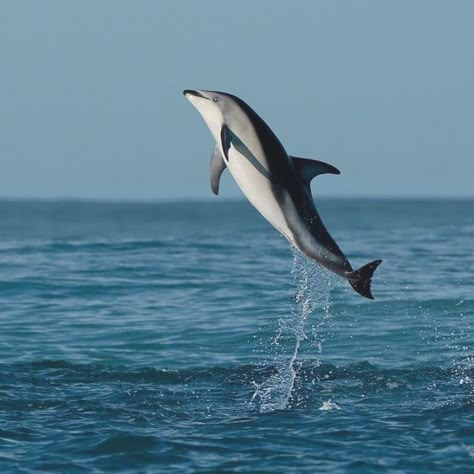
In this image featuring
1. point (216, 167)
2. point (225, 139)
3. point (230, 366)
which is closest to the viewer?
point (225, 139)

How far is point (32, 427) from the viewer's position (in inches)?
506

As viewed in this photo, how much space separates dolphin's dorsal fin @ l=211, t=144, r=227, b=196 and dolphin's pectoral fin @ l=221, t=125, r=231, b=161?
0.38m

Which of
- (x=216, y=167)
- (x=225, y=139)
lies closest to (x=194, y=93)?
(x=225, y=139)

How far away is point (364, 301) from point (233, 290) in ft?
9.10

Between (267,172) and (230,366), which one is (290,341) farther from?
(267,172)

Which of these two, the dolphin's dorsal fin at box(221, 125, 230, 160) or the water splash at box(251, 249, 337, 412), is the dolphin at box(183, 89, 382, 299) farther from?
the water splash at box(251, 249, 337, 412)

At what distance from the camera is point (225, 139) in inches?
457

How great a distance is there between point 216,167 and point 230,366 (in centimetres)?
502

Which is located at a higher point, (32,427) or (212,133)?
(212,133)

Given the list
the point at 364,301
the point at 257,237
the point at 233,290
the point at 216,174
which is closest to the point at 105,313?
the point at 233,290

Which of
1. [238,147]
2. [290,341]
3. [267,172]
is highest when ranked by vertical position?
[238,147]

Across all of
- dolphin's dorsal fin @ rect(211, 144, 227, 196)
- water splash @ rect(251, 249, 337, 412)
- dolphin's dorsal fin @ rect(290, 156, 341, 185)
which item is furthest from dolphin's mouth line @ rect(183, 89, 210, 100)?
water splash @ rect(251, 249, 337, 412)

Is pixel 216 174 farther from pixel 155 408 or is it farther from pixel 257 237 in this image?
pixel 257 237

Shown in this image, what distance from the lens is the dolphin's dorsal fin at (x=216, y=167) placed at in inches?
477
